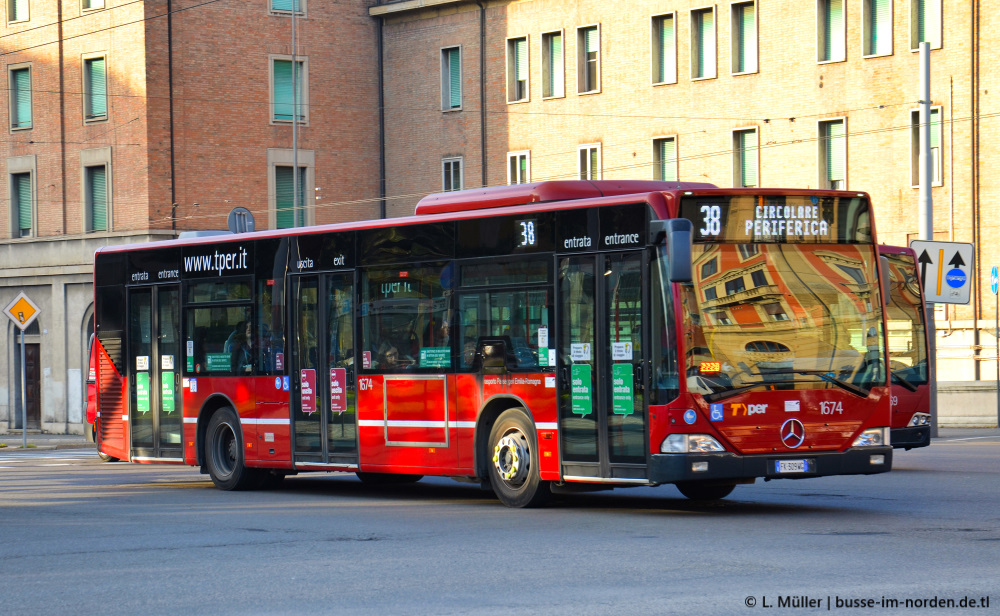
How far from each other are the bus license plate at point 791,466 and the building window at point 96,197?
1333 inches

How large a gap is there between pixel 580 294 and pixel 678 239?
5.13ft

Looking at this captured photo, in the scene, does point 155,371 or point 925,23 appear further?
point 925,23

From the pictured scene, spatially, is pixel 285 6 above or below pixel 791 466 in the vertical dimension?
above

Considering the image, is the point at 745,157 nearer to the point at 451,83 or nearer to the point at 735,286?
the point at 451,83

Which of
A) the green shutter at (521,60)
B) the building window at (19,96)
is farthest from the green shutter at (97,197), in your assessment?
the green shutter at (521,60)

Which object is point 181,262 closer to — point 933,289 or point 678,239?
point 678,239

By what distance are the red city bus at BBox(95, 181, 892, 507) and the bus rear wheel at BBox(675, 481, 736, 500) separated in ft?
0.09

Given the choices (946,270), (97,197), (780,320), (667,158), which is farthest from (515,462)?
(97,197)

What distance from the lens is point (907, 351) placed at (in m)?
21.5

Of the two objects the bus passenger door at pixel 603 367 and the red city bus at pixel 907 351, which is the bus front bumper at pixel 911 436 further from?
the bus passenger door at pixel 603 367

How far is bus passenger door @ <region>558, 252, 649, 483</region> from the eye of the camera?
14.5 meters

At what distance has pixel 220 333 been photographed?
65.1 feet

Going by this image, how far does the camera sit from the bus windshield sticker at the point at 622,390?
14.6 m

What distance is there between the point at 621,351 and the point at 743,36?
2971 centimetres
